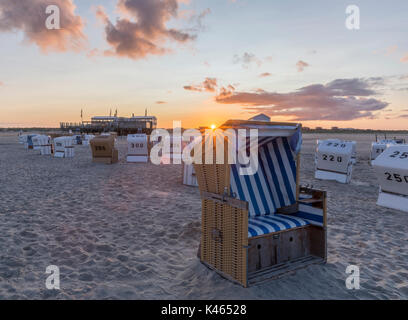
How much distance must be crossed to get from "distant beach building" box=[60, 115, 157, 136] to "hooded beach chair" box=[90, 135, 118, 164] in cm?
4649

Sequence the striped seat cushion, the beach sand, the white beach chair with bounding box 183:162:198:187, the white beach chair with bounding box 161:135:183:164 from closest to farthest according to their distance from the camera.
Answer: the beach sand, the striped seat cushion, the white beach chair with bounding box 183:162:198:187, the white beach chair with bounding box 161:135:183:164

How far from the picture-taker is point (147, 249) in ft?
17.2

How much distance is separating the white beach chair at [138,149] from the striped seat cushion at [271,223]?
592 inches

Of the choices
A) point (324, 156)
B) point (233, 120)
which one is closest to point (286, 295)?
point (233, 120)

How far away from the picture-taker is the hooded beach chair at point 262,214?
3969 mm

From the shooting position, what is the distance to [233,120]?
404 cm

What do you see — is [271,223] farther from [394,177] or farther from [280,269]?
[394,177]

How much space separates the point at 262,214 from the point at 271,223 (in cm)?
50

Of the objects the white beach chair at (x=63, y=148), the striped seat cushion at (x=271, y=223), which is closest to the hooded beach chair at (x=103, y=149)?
the white beach chair at (x=63, y=148)

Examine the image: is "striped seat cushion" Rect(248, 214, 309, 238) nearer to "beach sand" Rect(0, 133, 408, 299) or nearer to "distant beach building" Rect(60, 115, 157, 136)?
"beach sand" Rect(0, 133, 408, 299)

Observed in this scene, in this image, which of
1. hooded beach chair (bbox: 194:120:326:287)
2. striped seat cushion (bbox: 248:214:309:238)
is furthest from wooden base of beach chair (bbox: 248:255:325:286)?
striped seat cushion (bbox: 248:214:309:238)

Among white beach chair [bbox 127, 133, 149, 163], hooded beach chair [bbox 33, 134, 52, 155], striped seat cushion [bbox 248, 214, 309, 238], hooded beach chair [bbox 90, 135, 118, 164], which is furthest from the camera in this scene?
hooded beach chair [bbox 33, 134, 52, 155]

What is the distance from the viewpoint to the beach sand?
389 cm
